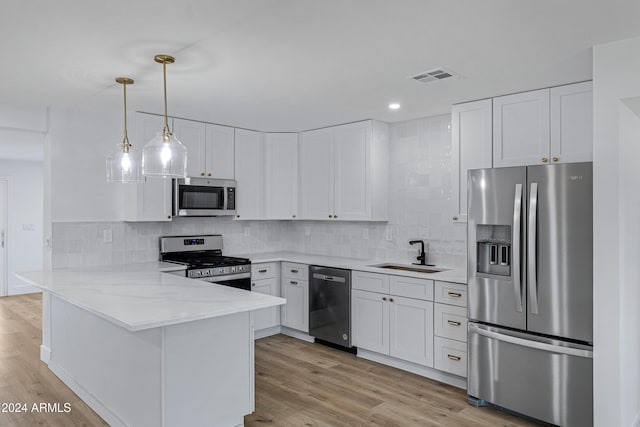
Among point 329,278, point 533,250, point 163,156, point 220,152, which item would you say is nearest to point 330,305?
point 329,278

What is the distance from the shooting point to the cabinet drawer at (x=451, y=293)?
3514 mm

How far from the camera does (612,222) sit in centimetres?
251

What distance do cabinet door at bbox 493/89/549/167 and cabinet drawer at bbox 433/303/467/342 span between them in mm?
1207

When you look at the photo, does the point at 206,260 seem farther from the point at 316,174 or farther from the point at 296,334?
the point at 316,174

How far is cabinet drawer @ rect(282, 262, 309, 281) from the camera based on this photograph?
4.80m

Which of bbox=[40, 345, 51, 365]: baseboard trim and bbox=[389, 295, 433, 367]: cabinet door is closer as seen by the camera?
bbox=[389, 295, 433, 367]: cabinet door

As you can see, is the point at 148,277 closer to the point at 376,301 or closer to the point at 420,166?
the point at 376,301

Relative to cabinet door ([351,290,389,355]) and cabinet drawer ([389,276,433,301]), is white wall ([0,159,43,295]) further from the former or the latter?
cabinet drawer ([389,276,433,301])

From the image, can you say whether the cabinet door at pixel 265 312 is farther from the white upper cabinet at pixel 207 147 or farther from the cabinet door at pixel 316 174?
the white upper cabinet at pixel 207 147

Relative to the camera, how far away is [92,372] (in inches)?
127

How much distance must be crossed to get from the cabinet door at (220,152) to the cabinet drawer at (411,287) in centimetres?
220

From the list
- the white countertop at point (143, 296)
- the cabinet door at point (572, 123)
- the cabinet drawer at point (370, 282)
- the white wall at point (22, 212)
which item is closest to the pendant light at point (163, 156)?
the white countertop at point (143, 296)

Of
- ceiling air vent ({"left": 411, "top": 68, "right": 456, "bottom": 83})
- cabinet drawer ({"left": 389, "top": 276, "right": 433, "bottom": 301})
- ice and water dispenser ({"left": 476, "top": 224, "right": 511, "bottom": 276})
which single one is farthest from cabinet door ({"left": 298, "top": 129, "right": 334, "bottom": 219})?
ice and water dispenser ({"left": 476, "top": 224, "right": 511, "bottom": 276})

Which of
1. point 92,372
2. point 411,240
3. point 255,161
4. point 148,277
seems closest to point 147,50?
point 148,277
